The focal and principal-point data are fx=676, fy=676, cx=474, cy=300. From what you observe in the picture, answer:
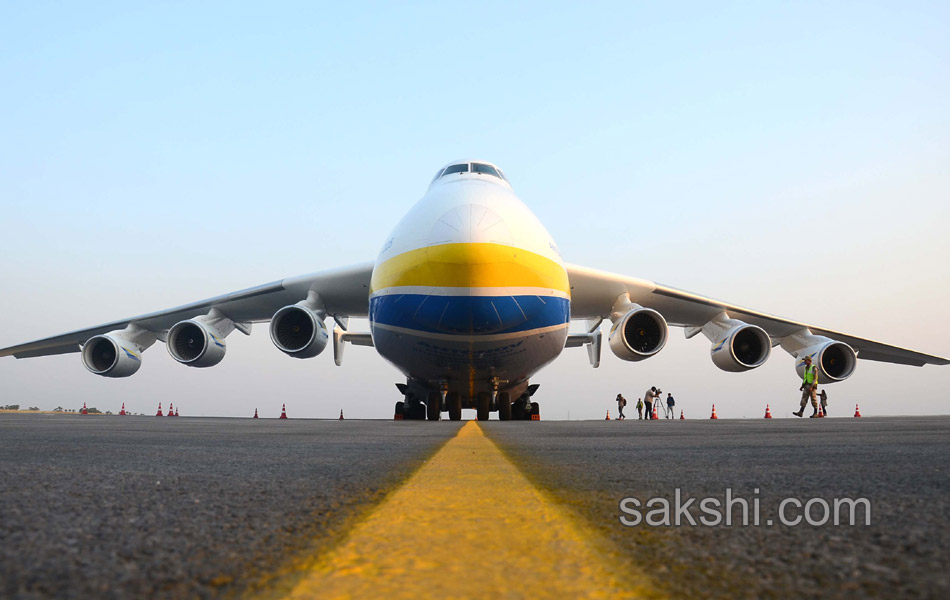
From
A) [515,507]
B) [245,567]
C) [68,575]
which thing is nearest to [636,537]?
[515,507]

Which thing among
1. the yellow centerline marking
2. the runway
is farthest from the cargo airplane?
the yellow centerline marking

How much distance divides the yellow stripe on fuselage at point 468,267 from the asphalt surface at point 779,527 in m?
5.55

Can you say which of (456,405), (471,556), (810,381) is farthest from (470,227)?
(810,381)

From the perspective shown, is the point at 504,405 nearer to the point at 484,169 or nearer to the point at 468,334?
the point at 468,334

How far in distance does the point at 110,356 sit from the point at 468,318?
891 centimetres

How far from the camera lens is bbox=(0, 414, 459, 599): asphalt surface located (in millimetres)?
924

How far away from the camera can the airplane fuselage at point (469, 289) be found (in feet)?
28.5

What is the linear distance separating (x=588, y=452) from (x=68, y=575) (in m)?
2.84

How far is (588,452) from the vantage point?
349 cm

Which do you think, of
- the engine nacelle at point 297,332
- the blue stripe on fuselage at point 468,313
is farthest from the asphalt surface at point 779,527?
the engine nacelle at point 297,332

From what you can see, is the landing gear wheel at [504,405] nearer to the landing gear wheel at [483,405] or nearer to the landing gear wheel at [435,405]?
the landing gear wheel at [483,405]

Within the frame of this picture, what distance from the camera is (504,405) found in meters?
12.7

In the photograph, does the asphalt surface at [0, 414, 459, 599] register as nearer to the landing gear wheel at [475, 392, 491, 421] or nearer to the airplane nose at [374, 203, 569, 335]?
the airplane nose at [374, 203, 569, 335]

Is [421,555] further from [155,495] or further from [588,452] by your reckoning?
[588,452]
